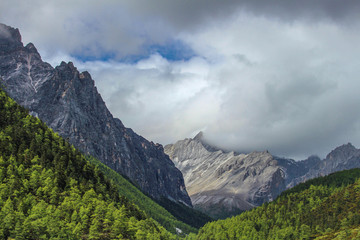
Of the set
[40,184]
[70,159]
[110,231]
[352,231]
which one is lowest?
[352,231]

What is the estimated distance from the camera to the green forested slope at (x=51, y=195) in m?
A: 120

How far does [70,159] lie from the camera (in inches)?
7382

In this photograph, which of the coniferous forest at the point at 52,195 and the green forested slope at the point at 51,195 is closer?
the green forested slope at the point at 51,195

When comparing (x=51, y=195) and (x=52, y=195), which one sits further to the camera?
(x=51, y=195)

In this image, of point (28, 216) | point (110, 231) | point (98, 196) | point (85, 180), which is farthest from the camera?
point (85, 180)

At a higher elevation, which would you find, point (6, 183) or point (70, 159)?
point (70, 159)

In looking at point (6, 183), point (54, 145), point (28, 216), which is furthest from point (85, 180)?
point (28, 216)

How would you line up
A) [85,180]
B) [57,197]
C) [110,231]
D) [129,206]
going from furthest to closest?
[129,206] < [85,180] < [57,197] < [110,231]

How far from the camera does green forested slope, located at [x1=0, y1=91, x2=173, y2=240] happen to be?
120 meters

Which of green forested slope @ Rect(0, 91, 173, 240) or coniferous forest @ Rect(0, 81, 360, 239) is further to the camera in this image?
coniferous forest @ Rect(0, 81, 360, 239)

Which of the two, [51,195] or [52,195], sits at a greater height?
[51,195]

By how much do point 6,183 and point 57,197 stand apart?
19416mm

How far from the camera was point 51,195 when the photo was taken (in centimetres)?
14625

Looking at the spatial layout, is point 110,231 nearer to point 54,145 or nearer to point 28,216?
point 28,216
